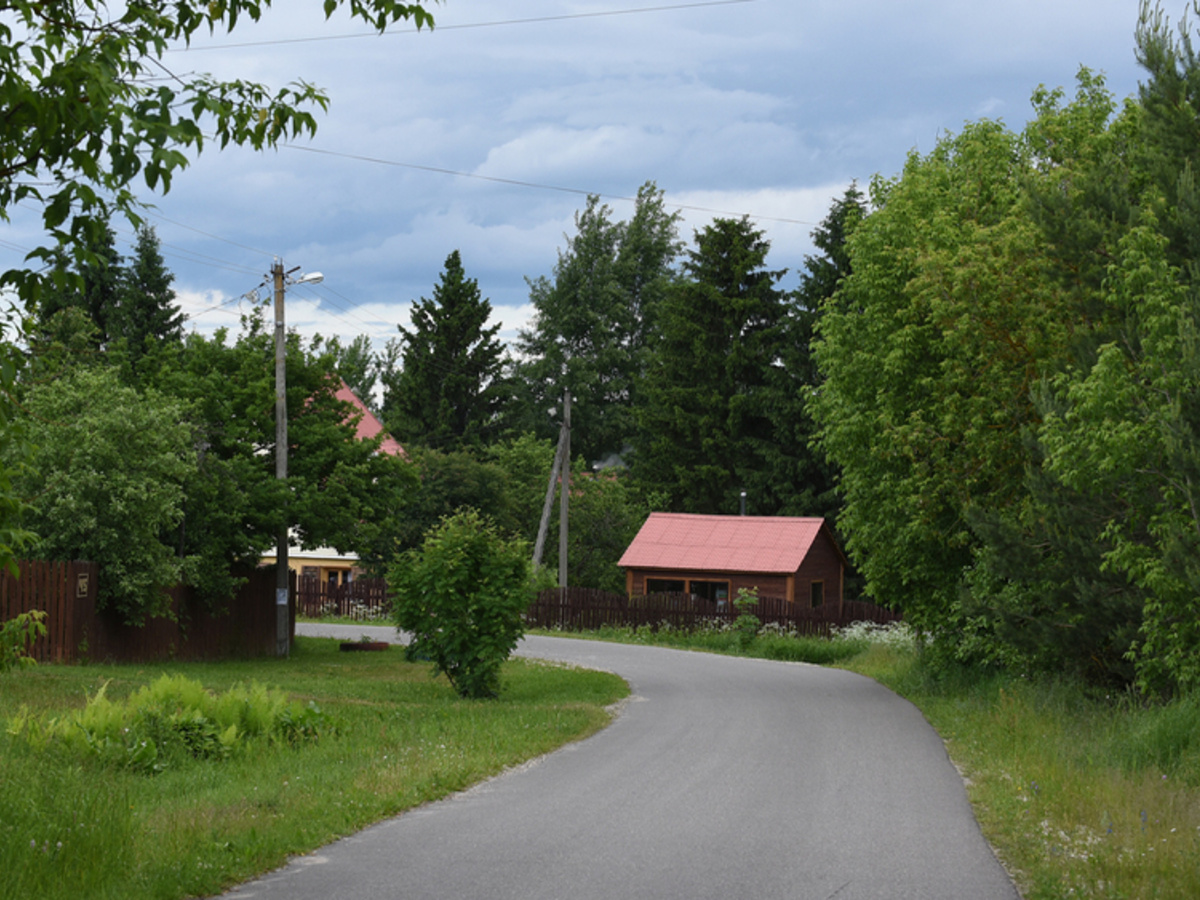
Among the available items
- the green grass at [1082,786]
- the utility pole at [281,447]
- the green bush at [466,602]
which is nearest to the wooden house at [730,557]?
the utility pole at [281,447]

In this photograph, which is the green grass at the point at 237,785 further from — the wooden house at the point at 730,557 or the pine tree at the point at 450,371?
the pine tree at the point at 450,371

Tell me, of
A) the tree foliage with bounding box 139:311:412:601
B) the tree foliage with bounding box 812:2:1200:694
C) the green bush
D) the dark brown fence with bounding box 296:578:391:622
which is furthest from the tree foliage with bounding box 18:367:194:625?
the dark brown fence with bounding box 296:578:391:622

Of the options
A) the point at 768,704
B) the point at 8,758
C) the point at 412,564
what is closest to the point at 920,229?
the point at 768,704

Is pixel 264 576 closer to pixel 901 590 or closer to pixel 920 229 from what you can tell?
pixel 901 590

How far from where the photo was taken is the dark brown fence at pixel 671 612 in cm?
3806

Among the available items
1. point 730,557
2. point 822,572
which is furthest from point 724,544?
point 822,572

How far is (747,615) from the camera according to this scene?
36.6 metres

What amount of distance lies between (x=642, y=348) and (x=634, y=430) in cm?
509

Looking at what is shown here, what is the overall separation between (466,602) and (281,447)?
902 centimetres

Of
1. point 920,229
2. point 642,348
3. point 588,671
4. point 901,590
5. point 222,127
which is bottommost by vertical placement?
point 588,671

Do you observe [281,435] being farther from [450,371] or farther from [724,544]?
[450,371]

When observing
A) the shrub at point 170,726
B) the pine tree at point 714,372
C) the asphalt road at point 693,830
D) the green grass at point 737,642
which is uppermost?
the pine tree at point 714,372

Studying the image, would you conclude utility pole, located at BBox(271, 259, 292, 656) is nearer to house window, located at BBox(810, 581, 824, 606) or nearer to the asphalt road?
the asphalt road

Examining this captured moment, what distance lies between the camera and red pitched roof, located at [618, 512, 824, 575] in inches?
1706
